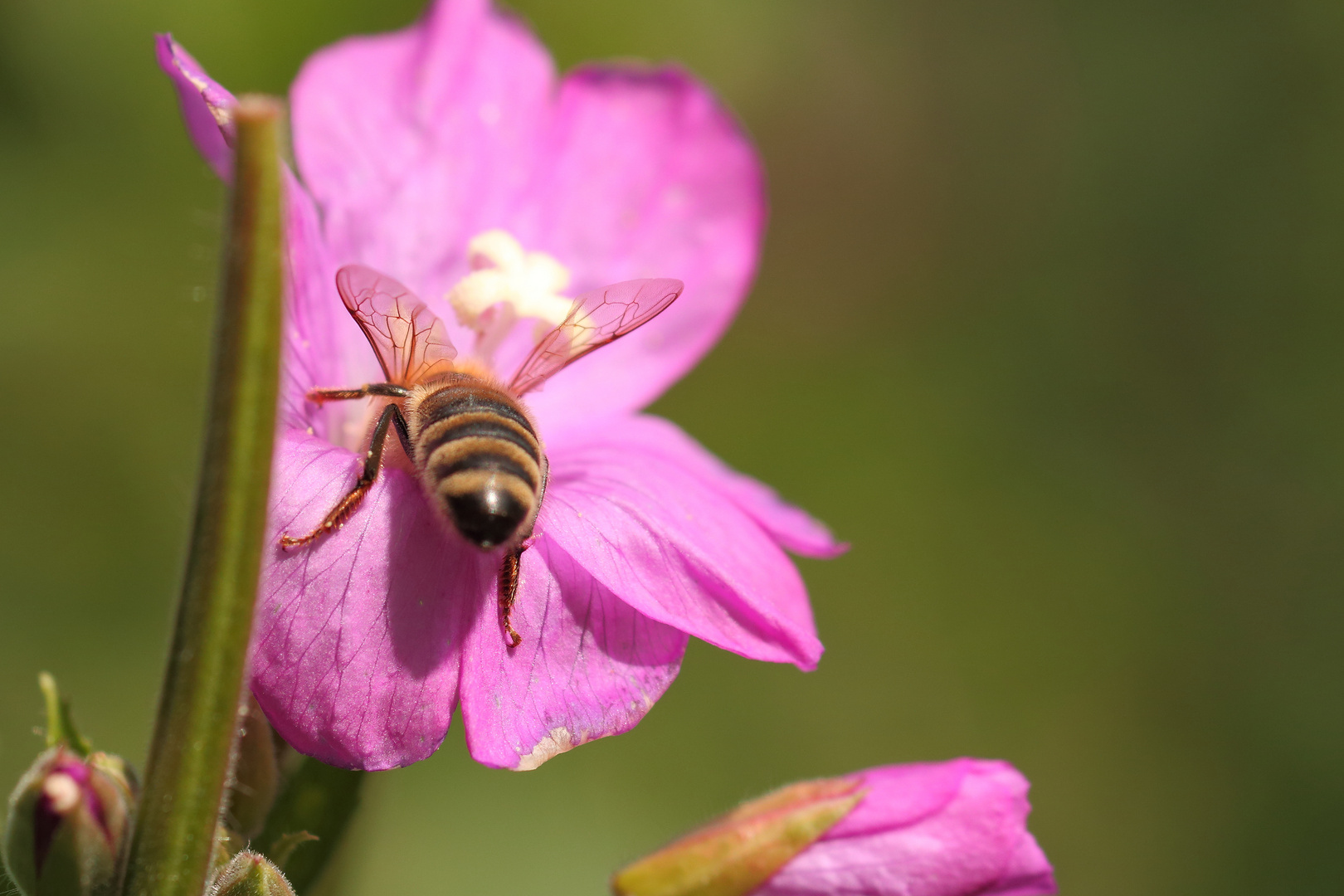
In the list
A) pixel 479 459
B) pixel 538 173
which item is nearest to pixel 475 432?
pixel 479 459

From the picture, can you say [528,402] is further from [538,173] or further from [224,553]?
[224,553]

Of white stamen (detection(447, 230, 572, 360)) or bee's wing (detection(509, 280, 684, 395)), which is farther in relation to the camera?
white stamen (detection(447, 230, 572, 360))

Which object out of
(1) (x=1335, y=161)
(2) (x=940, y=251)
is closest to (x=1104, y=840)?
(2) (x=940, y=251)

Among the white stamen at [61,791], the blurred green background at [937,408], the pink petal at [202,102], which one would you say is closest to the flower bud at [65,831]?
the white stamen at [61,791]

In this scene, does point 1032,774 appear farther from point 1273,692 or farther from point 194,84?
point 194,84

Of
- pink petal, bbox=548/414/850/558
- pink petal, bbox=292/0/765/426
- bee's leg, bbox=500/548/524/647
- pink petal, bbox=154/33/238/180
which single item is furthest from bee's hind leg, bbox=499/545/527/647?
pink petal, bbox=292/0/765/426

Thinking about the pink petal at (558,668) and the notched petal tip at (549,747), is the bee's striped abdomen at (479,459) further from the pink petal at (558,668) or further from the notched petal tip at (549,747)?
the notched petal tip at (549,747)

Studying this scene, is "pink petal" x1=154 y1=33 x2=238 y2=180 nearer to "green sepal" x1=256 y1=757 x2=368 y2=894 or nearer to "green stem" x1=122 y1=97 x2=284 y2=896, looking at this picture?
"green stem" x1=122 y1=97 x2=284 y2=896
